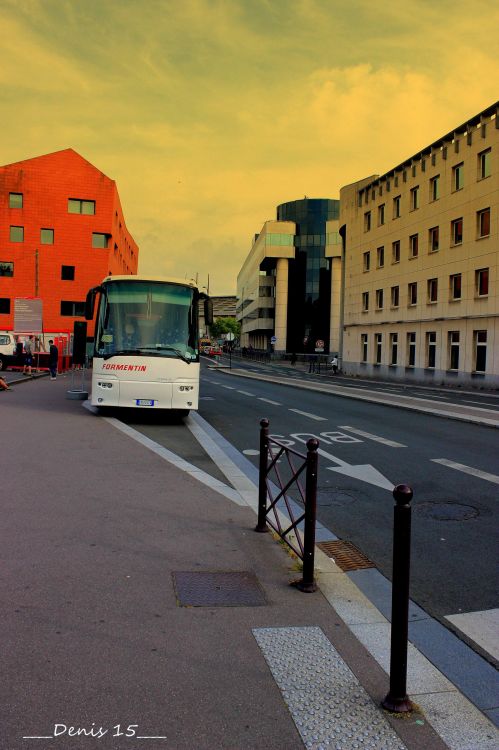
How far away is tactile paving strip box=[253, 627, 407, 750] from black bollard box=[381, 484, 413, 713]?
150 mm

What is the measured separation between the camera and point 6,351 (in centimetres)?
3647

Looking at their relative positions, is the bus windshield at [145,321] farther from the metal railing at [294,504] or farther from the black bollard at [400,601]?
the black bollard at [400,601]

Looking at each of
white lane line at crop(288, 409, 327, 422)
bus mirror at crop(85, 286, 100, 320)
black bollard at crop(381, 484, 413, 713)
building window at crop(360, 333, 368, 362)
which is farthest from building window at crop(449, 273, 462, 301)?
black bollard at crop(381, 484, 413, 713)

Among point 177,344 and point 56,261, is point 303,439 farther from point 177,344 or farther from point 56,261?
point 56,261

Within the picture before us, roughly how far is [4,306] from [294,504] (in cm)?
6004

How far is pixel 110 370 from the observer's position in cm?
1402

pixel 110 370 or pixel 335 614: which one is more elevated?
pixel 110 370

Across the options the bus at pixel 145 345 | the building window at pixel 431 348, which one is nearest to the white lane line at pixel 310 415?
the bus at pixel 145 345

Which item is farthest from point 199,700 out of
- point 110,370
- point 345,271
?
point 345,271

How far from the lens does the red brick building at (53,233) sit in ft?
201

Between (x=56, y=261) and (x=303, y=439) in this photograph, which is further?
(x=56, y=261)

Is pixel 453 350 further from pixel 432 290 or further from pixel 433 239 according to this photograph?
pixel 433 239

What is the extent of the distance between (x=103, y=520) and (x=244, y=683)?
3.21m

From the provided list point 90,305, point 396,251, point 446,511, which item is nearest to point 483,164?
point 396,251
